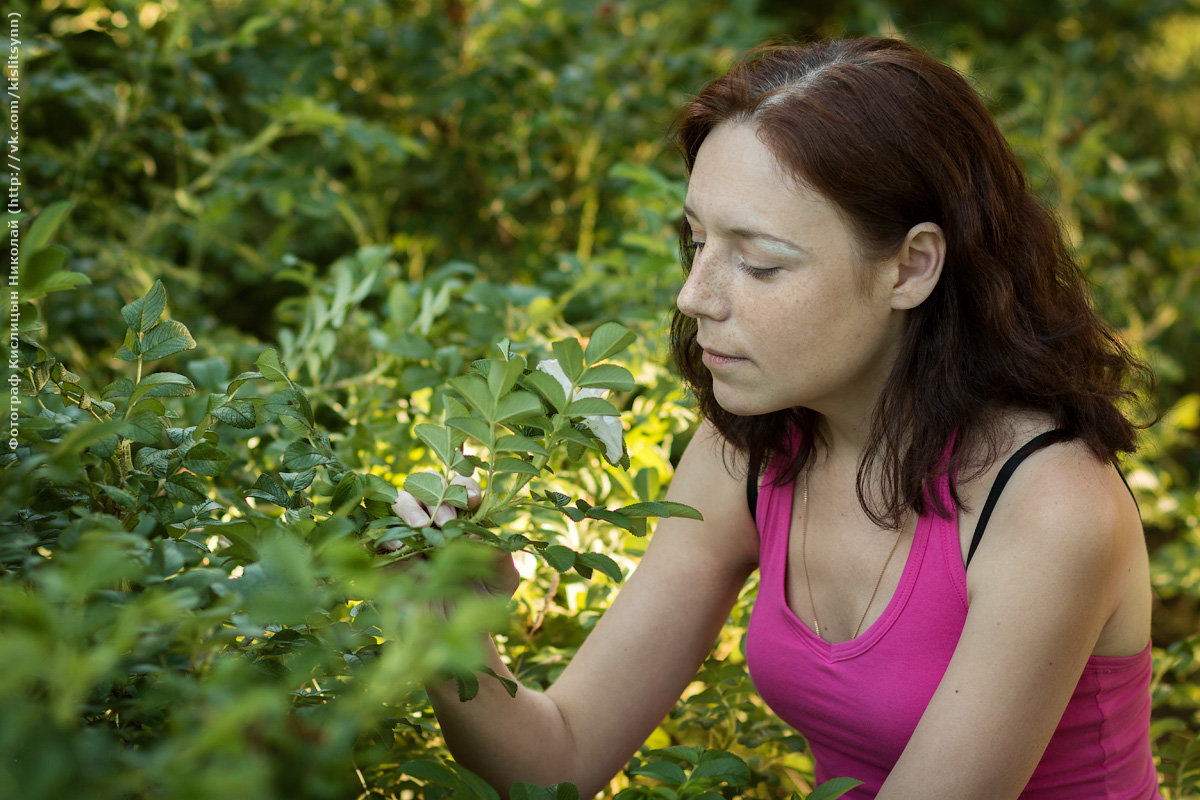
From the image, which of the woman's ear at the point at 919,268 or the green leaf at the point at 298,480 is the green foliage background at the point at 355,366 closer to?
→ the green leaf at the point at 298,480

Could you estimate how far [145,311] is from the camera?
93cm

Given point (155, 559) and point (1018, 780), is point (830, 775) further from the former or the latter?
point (155, 559)

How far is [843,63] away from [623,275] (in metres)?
0.81

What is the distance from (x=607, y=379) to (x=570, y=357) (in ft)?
0.13

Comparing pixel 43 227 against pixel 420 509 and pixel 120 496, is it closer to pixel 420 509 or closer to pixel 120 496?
pixel 120 496

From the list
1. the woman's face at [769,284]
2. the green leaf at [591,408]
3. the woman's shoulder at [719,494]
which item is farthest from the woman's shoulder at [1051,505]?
the green leaf at [591,408]

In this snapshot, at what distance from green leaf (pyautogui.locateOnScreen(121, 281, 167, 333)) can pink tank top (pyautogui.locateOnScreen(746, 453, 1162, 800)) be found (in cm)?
84

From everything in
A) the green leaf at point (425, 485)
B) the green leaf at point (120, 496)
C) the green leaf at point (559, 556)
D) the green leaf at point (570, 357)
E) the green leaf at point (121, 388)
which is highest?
the green leaf at point (570, 357)

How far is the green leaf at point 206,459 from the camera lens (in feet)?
2.93

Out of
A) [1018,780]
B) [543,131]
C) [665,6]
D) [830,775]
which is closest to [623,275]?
[543,131]

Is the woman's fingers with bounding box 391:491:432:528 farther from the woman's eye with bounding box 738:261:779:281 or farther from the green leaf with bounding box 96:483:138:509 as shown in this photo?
the woman's eye with bounding box 738:261:779:281

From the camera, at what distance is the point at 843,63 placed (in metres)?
1.24

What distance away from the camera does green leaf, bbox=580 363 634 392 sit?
92 centimetres

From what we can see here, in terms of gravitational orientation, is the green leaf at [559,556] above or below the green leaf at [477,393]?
below
